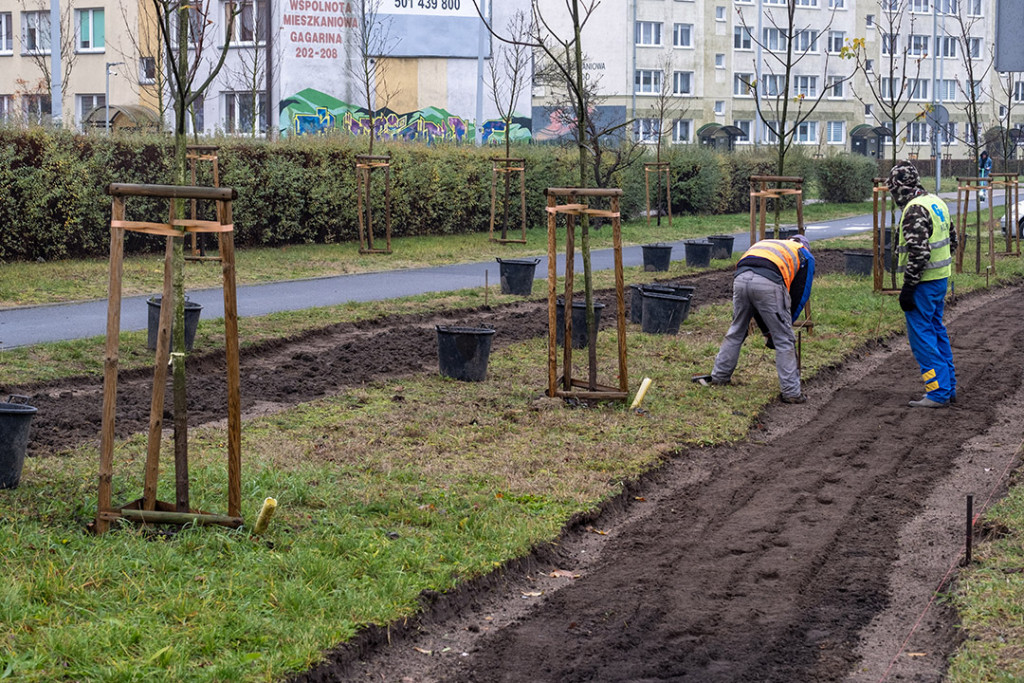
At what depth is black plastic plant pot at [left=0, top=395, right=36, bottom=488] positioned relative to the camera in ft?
20.2

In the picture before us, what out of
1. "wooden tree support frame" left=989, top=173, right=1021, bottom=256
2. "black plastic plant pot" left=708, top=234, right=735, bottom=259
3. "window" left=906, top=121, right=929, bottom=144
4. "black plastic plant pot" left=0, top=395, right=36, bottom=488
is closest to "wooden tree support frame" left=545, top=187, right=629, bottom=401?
"black plastic plant pot" left=0, top=395, right=36, bottom=488

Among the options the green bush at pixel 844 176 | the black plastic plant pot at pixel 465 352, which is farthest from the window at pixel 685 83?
the black plastic plant pot at pixel 465 352

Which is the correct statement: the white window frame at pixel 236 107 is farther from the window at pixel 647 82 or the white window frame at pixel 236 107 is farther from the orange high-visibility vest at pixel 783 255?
the orange high-visibility vest at pixel 783 255

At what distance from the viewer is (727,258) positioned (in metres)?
22.5

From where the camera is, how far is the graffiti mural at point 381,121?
151 ft

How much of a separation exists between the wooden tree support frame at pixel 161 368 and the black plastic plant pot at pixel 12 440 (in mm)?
774

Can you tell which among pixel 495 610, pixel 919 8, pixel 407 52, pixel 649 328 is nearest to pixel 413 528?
pixel 495 610

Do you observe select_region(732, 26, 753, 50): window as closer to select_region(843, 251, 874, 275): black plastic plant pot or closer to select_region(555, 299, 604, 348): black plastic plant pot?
select_region(843, 251, 874, 275): black plastic plant pot

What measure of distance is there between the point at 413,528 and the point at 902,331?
963cm

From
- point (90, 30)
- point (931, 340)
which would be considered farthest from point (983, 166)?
point (90, 30)

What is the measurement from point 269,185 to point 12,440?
18.0m

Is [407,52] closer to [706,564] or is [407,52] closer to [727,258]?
[727,258]

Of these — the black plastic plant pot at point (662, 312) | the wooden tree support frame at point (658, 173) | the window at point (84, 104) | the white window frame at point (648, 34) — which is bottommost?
the black plastic plant pot at point (662, 312)

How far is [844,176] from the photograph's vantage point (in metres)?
43.1
